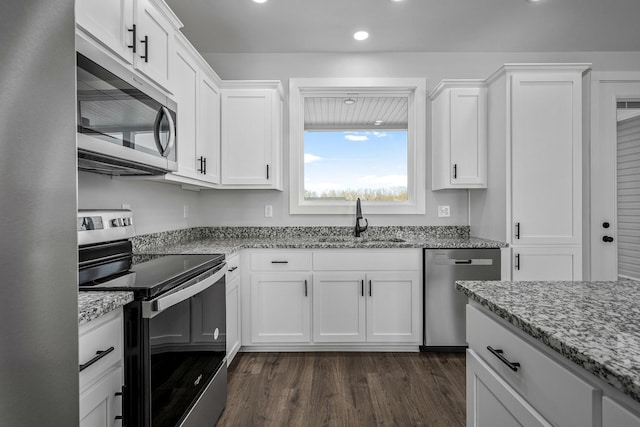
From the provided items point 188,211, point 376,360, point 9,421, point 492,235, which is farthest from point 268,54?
point 9,421

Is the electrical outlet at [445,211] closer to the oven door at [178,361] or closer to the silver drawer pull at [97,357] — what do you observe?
the oven door at [178,361]

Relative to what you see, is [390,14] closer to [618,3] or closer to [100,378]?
[618,3]

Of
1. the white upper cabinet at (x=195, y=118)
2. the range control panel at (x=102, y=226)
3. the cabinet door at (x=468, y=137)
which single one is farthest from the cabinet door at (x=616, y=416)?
the cabinet door at (x=468, y=137)

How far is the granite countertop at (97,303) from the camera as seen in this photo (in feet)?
3.00

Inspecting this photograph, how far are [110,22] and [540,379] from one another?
6.16 feet

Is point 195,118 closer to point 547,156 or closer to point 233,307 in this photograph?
point 233,307

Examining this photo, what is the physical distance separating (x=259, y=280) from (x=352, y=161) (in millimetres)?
1486

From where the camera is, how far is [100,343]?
1011 millimetres

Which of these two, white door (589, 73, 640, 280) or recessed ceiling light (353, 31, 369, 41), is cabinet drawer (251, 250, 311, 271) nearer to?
recessed ceiling light (353, 31, 369, 41)

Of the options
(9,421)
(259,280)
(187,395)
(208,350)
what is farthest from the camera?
(259,280)

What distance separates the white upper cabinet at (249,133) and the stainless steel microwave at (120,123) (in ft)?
3.44

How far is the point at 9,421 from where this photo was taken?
0.48 m

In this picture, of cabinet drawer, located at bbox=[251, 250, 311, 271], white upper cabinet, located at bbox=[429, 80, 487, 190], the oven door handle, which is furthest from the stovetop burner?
white upper cabinet, located at bbox=[429, 80, 487, 190]

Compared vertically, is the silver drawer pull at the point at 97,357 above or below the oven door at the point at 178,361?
above
